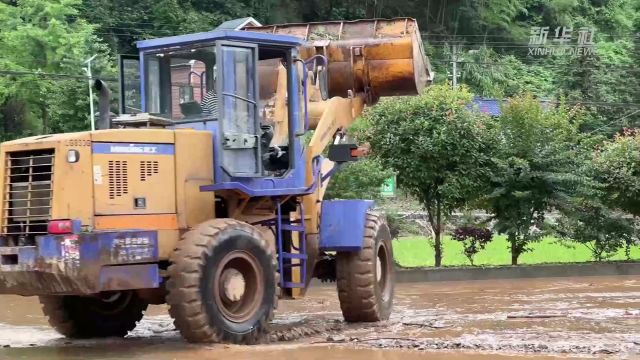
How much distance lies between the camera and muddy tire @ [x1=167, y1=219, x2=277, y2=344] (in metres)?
8.53

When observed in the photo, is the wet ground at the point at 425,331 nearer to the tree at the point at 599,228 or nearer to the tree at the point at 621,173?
the tree at the point at 599,228

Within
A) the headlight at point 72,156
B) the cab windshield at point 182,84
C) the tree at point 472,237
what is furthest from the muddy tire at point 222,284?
the tree at point 472,237

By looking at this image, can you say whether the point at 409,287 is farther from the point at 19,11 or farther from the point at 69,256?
the point at 19,11

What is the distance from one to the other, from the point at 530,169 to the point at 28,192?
42.0 feet

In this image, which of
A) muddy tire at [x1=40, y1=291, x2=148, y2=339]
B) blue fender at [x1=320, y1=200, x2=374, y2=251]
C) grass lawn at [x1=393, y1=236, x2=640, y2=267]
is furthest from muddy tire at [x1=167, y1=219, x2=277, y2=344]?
grass lawn at [x1=393, y1=236, x2=640, y2=267]

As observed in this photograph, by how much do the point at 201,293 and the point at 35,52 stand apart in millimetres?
34025

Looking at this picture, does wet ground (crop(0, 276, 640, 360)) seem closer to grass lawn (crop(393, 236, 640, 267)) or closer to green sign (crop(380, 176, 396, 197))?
green sign (crop(380, 176, 396, 197))

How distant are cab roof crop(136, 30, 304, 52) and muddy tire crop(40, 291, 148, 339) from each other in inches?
111

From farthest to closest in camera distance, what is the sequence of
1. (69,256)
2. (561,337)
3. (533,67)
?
(533,67) → (561,337) → (69,256)

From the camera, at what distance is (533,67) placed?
60.3 metres

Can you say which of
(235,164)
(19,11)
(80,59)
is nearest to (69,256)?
(235,164)

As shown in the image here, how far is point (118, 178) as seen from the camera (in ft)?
28.6

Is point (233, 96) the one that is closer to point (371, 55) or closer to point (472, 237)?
point (371, 55)

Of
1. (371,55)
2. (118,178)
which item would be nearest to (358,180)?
(371,55)
